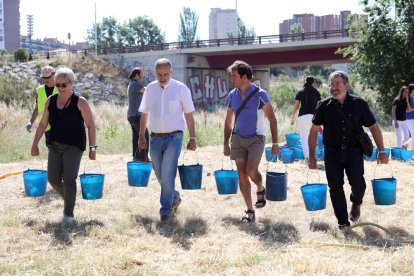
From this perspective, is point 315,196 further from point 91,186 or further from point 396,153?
point 396,153

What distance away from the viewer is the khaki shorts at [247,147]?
623cm

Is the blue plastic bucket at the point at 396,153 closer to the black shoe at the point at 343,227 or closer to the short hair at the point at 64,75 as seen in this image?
the black shoe at the point at 343,227

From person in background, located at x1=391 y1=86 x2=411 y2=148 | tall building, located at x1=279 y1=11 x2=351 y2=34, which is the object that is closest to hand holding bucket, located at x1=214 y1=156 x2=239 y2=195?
person in background, located at x1=391 y1=86 x2=411 y2=148

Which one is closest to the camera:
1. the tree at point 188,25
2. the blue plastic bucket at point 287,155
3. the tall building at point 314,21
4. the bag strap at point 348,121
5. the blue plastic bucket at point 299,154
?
the bag strap at point 348,121

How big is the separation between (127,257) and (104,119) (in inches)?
612

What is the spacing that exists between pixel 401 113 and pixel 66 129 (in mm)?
8441

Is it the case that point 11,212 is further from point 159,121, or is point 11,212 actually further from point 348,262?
point 348,262

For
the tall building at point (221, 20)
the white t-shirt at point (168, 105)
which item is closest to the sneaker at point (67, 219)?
the white t-shirt at point (168, 105)

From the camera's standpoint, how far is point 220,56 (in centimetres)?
4453

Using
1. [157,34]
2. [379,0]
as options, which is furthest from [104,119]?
[157,34]

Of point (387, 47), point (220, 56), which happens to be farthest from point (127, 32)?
point (387, 47)

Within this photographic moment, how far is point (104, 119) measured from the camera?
785 inches

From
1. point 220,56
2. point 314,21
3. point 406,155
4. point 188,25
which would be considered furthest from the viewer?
point 314,21

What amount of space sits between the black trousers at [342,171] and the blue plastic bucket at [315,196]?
0.26m
